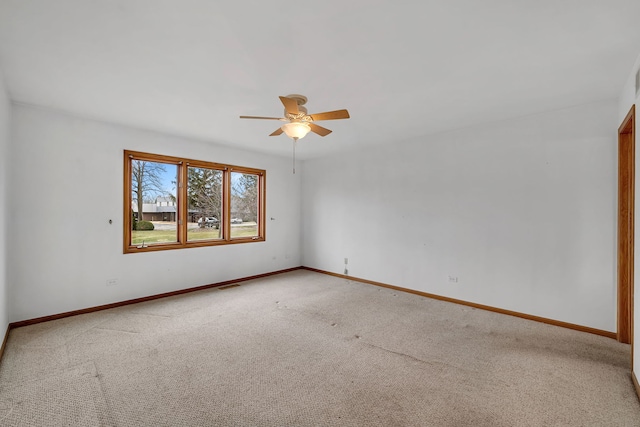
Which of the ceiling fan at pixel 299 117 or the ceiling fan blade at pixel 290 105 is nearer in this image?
the ceiling fan blade at pixel 290 105

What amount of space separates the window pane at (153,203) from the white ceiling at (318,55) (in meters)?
1.08

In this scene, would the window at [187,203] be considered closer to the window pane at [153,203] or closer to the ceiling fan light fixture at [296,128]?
the window pane at [153,203]

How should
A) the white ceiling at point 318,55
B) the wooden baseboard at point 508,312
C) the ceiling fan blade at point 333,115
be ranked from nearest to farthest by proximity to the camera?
the white ceiling at point 318,55, the ceiling fan blade at point 333,115, the wooden baseboard at point 508,312

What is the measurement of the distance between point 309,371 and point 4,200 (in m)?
3.57

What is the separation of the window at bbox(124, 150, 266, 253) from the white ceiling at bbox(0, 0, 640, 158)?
1149mm

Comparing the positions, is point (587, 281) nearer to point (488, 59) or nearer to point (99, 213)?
point (488, 59)

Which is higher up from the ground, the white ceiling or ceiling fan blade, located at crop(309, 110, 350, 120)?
the white ceiling

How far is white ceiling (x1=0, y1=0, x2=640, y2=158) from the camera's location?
6.00 feet

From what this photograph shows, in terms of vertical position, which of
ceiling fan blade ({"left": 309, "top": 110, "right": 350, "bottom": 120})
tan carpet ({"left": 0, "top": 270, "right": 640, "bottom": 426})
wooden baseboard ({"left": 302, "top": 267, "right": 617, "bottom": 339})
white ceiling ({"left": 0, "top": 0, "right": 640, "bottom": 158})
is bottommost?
tan carpet ({"left": 0, "top": 270, "right": 640, "bottom": 426})

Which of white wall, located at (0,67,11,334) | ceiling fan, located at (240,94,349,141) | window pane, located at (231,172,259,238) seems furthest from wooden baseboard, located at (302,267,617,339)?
white wall, located at (0,67,11,334)

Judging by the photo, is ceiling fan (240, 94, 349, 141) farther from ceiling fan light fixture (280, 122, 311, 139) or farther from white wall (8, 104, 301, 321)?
white wall (8, 104, 301, 321)

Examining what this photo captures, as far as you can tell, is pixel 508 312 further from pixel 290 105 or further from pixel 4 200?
pixel 4 200

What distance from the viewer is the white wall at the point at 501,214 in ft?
10.9

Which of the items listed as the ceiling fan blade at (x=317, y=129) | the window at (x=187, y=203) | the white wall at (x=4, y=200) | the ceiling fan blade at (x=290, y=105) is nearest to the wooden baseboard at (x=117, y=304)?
the white wall at (x=4, y=200)
